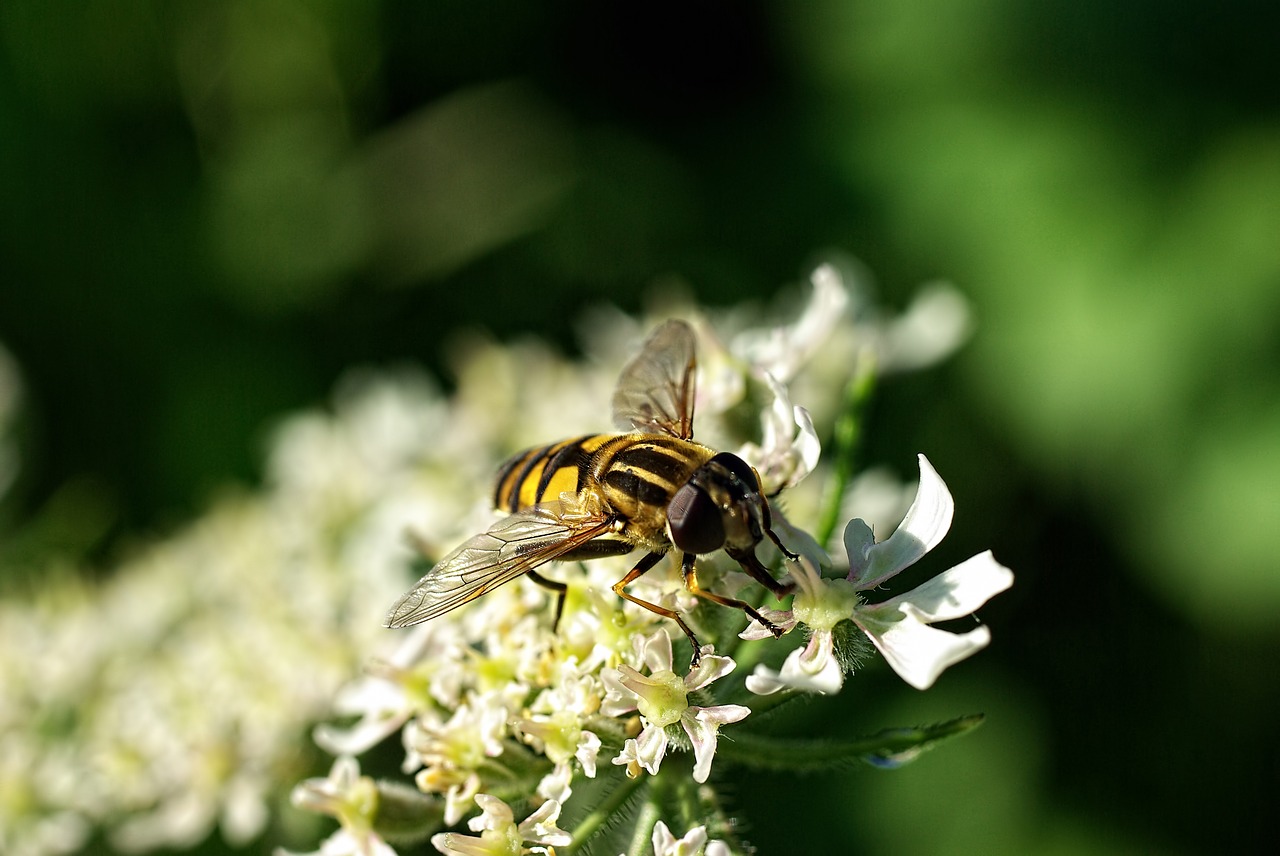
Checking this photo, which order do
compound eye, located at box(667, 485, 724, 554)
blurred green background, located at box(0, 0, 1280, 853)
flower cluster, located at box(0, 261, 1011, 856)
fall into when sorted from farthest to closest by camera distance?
blurred green background, located at box(0, 0, 1280, 853)
flower cluster, located at box(0, 261, 1011, 856)
compound eye, located at box(667, 485, 724, 554)

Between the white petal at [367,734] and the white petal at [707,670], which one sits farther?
the white petal at [367,734]

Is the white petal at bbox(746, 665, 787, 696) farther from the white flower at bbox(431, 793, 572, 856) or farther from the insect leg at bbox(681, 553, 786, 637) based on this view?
the white flower at bbox(431, 793, 572, 856)

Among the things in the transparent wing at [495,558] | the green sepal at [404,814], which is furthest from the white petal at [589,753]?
the green sepal at [404,814]

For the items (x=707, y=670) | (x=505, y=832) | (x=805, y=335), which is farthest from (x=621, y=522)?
(x=805, y=335)

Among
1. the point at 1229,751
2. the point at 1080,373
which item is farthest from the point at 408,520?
the point at 1229,751

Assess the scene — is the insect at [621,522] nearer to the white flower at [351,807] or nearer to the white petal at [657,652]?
the white petal at [657,652]

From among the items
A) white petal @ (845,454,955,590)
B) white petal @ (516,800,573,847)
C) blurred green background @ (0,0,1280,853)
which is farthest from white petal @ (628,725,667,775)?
blurred green background @ (0,0,1280,853)

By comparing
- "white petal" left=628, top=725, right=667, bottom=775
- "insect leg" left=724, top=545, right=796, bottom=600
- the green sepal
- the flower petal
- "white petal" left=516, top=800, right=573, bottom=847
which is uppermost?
"insect leg" left=724, top=545, right=796, bottom=600
